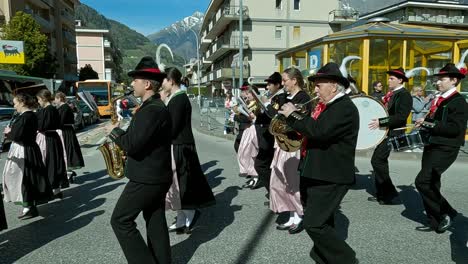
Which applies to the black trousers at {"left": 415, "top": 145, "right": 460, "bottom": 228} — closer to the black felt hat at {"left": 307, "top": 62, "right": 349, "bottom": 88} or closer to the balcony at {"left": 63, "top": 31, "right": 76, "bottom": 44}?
the black felt hat at {"left": 307, "top": 62, "right": 349, "bottom": 88}

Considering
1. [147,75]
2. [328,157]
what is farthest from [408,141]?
[147,75]

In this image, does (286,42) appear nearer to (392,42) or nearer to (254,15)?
(254,15)

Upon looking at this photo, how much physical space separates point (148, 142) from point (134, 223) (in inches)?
28.7

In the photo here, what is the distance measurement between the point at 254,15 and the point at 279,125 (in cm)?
4254

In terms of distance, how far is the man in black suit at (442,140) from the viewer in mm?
4246

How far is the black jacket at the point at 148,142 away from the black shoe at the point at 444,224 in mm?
3406

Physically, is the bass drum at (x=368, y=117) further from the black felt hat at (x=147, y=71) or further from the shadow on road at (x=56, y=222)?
the shadow on road at (x=56, y=222)

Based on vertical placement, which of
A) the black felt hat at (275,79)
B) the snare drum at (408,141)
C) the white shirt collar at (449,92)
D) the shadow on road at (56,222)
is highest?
the black felt hat at (275,79)

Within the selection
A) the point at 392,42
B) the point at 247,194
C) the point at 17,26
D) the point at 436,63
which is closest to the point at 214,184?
the point at 247,194

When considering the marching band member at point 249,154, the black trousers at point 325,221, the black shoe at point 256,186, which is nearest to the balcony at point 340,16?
the marching band member at point 249,154

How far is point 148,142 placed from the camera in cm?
289

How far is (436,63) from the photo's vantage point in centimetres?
1289

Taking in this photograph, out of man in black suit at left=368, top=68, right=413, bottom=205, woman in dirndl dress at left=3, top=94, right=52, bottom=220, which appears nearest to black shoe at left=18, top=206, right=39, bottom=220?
woman in dirndl dress at left=3, top=94, right=52, bottom=220

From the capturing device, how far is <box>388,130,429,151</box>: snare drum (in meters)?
4.84
